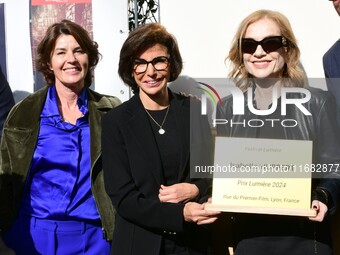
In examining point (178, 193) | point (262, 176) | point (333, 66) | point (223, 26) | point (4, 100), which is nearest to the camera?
point (262, 176)

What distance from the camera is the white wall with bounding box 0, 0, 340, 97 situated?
11.4 feet

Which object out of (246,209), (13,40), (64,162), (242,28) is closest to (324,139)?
(246,209)

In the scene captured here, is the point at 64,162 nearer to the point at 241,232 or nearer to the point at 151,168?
the point at 151,168

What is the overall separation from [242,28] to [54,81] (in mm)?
1276

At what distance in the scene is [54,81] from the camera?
12.0 ft

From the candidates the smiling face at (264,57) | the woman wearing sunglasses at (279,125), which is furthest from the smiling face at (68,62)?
the smiling face at (264,57)

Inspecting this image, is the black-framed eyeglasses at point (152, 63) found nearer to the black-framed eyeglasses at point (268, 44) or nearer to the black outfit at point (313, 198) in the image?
the black-framed eyeglasses at point (268, 44)

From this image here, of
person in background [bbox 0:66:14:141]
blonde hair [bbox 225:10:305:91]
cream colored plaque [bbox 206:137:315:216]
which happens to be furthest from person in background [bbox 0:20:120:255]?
blonde hair [bbox 225:10:305:91]

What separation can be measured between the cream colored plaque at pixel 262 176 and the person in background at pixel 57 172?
81 centimetres

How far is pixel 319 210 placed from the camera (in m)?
2.72

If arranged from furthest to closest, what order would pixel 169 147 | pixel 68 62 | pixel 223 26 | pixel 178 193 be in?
1. pixel 223 26
2. pixel 68 62
3. pixel 169 147
4. pixel 178 193

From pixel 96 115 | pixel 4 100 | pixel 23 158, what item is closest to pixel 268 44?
pixel 96 115

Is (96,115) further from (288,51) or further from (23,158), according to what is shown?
(288,51)

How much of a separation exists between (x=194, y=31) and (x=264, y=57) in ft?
2.65
